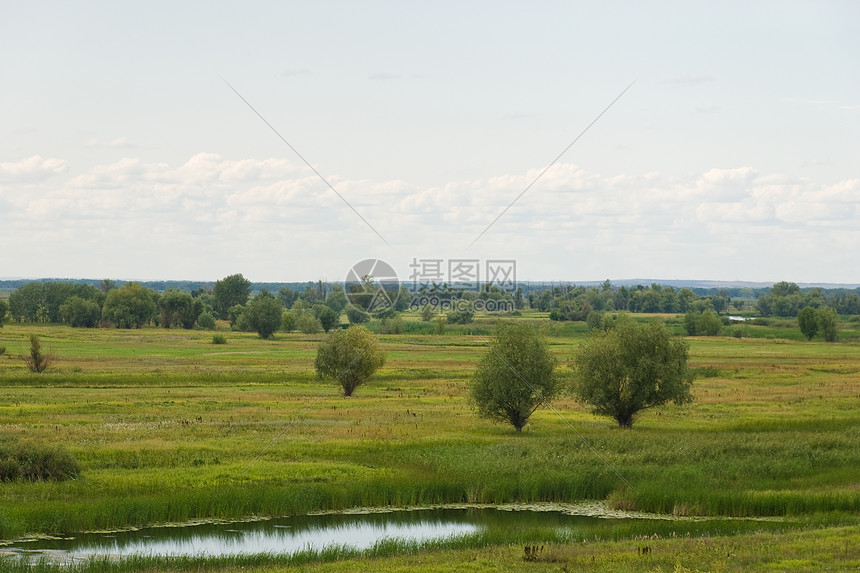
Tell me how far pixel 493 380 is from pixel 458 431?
3.59m

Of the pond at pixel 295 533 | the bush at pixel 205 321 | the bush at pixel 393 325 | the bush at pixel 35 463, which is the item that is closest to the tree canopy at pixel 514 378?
the pond at pixel 295 533

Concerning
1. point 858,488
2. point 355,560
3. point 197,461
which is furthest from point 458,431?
point 355,560

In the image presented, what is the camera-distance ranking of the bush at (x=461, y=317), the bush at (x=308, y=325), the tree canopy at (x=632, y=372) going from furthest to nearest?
the bush at (x=308, y=325), the bush at (x=461, y=317), the tree canopy at (x=632, y=372)

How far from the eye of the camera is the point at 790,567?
21.2 meters

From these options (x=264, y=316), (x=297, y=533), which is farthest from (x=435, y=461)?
(x=264, y=316)

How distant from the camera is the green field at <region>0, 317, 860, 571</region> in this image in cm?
2533

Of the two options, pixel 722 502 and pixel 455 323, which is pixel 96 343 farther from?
pixel 722 502

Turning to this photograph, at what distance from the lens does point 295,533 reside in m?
29.0

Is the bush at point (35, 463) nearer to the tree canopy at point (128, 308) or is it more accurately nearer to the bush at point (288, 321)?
the bush at point (288, 321)

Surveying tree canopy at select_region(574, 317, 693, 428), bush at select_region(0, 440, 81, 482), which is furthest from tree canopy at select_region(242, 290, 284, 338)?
bush at select_region(0, 440, 81, 482)

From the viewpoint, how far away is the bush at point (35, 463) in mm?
32750

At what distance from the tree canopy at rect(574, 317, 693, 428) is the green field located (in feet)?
5.82

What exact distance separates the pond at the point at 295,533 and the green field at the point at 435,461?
109 cm

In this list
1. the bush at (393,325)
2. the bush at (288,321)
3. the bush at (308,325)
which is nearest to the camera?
the bush at (393,325)
